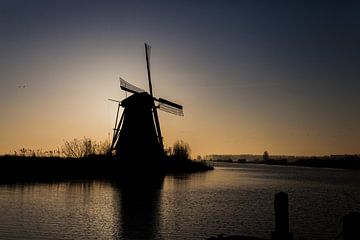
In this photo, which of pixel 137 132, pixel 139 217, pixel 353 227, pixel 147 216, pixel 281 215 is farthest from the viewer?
pixel 137 132

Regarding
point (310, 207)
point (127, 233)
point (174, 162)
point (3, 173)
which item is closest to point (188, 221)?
point (127, 233)

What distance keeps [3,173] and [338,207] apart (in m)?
30.2

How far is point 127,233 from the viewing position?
1609 cm

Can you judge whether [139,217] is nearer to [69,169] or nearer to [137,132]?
[137,132]

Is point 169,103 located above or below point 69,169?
above

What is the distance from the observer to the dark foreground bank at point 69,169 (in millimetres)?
42281

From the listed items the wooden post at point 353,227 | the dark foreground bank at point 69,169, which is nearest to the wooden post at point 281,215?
the wooden post at point 353,227

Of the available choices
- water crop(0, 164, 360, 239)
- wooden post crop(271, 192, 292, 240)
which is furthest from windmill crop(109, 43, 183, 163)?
wooden post crop(271, 192, 292, 240)

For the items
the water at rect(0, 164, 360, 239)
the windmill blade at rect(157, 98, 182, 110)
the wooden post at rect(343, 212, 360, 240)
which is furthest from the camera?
the windmill blade at rect(157, 98, 182, 110)

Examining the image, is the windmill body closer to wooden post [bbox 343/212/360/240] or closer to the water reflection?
the water reflection

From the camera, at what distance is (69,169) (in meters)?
48.0

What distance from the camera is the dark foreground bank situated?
42281mm

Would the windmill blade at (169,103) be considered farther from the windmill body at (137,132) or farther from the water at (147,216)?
the water at (147,216)

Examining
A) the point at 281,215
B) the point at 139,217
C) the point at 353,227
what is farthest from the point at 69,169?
the point at 353,227
